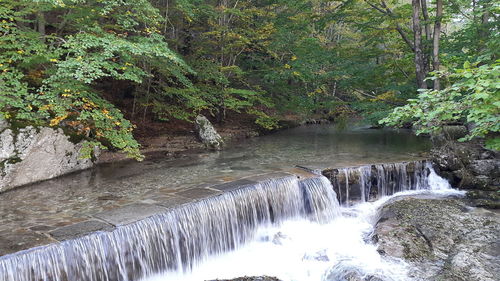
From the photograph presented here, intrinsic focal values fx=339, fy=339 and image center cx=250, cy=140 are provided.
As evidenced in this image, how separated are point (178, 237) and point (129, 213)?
0.91 meters

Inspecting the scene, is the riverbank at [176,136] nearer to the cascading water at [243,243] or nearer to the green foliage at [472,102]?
the cascading water at [243,243]

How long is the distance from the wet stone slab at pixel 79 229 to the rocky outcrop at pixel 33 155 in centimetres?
340

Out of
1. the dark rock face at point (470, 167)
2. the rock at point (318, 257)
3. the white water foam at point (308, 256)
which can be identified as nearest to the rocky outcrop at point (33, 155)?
the white water foam at point (308, 256)

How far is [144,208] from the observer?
5938mm

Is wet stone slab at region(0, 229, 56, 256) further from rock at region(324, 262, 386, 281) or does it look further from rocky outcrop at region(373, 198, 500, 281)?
rocky outcrop at region(373, 198, 500, 281)

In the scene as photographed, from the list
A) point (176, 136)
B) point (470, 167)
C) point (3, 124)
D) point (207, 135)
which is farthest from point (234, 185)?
point (176, 136)

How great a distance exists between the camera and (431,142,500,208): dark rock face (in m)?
8.56

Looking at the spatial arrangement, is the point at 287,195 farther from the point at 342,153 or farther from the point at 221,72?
the point at 221,72

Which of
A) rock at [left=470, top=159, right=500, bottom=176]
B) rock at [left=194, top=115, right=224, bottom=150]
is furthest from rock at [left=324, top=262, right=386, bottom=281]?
rock at [left=194, top=115, right=224, bottom=150]

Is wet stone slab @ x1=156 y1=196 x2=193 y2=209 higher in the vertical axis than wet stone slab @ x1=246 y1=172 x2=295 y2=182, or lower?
lower

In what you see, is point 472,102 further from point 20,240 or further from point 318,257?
point 20,240

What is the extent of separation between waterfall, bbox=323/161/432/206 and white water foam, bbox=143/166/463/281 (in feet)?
2.59

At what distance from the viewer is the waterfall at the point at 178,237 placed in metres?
4.39

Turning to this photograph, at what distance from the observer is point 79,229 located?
495 centimetres
